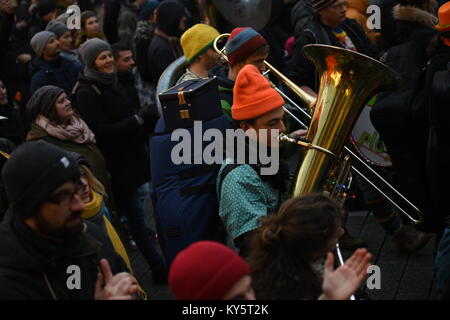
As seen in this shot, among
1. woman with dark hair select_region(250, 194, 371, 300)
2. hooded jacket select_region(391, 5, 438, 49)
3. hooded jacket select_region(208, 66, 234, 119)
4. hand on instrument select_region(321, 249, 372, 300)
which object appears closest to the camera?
hand on instrument select_region(321, 249, 372, 300)

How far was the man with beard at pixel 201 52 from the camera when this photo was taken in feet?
17.2

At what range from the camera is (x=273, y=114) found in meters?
3.72

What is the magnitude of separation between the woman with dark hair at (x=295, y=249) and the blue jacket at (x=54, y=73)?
4.10 metres

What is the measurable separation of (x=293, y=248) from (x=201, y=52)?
2.51 meters

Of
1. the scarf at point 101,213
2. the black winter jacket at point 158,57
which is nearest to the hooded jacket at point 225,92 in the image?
the scarf at point 101,213

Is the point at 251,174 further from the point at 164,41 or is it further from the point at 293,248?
the point at 164,41

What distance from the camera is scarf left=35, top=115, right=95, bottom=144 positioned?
501cm

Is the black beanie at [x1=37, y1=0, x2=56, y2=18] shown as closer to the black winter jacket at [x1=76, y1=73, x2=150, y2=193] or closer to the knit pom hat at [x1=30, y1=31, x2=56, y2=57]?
the knit pom hat at [x1=30, y1=31, x2=56, y2=57]

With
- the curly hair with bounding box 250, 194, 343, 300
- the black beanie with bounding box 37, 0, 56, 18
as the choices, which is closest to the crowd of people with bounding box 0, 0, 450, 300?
the curly hair with bounding box 250, 194, 343, 300

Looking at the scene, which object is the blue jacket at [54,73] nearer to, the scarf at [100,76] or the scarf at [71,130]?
the scarf at [100,76]

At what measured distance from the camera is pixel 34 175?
2719mm

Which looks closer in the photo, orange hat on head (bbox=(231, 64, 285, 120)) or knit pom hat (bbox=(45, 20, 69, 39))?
orange hat on head (bbox=(231, 64, 285, 120))

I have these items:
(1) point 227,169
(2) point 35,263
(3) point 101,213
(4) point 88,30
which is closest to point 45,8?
(4) point 88,30

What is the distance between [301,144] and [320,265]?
0.78 m
